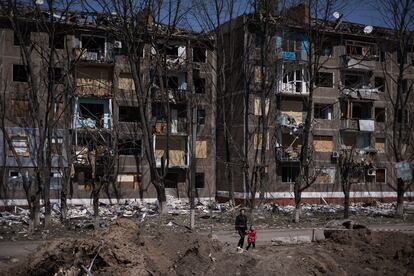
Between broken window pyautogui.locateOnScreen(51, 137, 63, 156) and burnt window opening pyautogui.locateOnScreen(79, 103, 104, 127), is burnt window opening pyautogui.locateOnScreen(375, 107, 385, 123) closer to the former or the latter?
burnt window opening pyautogui.locateOnScreen(79, 103, 104, 127)

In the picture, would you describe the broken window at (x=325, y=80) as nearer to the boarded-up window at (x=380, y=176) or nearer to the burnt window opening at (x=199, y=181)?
the boarded-up window at (x=380, y=176)

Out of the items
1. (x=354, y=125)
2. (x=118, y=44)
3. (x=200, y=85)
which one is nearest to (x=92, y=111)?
(x=118, y=44)

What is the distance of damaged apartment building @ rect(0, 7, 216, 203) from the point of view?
38.9 meters

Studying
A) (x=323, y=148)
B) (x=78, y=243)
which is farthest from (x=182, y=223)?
(x=323, y=148)

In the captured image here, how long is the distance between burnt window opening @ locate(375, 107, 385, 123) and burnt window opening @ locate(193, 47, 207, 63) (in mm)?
17364

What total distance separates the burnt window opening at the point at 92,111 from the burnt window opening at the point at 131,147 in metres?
2.65

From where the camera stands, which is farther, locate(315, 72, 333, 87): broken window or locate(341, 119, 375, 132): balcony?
locate(315, 72, 333, 87): broken window

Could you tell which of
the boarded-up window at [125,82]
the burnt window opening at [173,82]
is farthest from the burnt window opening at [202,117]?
the boarded-up window at [125,82]

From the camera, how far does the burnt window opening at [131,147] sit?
1666 inches

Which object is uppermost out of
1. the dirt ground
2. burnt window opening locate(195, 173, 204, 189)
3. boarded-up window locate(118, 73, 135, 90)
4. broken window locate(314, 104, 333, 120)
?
boarded-up window locate(118, 73, 135, 90)

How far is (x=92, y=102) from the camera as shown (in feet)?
138

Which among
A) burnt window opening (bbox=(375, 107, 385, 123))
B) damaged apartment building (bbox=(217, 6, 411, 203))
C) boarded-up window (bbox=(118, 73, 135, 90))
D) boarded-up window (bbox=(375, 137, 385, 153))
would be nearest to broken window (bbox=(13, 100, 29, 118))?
boarded-up window (bbox=(118, 73, 135, 90))

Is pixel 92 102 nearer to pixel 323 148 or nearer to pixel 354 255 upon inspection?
pixel 323 148

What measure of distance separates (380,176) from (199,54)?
65.5 feet
